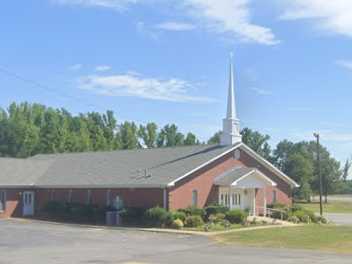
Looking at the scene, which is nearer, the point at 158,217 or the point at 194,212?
the point at 158,217

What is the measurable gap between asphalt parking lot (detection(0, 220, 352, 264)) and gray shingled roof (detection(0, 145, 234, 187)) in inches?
381

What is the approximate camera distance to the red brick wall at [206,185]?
44344mm

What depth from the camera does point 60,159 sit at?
59719 millimetres

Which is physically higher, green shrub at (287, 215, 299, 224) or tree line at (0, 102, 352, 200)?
tree line at (0, 102, 352, 200)

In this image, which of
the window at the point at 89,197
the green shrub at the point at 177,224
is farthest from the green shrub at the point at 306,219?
the window at the point at 89,197

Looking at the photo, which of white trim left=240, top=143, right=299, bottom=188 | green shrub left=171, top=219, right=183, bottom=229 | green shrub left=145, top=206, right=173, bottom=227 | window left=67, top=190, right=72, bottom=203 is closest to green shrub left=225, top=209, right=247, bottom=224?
green shrub left=171, top=219, right=183, bottom=229

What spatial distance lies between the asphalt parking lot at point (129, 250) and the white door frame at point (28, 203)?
685 inches

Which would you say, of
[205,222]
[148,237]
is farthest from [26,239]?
[205,222]

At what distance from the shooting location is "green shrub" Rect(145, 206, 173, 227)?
41562mm

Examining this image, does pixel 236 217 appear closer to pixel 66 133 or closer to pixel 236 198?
pixel 236 198

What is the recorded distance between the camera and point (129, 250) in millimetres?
27406

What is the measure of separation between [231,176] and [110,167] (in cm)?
994

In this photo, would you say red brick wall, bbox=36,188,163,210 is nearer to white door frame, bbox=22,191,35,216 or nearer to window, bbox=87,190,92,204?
window, bbox=87,190,92,204

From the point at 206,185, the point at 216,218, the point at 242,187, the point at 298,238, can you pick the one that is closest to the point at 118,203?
the point at 206,185
